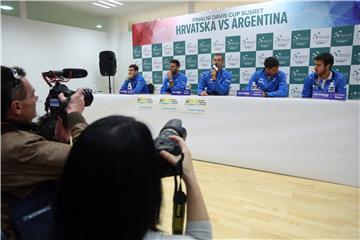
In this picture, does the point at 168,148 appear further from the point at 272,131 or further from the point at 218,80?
the point at 218,80

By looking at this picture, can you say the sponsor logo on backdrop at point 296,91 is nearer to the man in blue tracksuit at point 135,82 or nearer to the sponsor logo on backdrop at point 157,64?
the man in blue tracksuit at point 135,82

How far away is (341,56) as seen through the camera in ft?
11.8

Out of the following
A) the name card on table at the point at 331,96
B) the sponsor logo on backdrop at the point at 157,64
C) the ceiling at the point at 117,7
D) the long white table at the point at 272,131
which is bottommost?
the long white table at the point at 272,131

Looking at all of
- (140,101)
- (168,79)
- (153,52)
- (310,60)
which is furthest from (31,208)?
(153,52)

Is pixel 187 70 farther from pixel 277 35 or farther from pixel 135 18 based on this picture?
pixel 135 18

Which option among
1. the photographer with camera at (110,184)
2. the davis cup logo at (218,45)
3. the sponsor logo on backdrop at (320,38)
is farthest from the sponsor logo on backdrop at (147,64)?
the photographer with camera at (110,184)

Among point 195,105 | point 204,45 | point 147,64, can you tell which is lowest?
point 195,105

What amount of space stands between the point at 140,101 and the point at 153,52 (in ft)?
7.85

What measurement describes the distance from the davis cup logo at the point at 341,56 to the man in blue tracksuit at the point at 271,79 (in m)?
0.90

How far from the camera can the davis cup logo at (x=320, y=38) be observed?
3.64 meters

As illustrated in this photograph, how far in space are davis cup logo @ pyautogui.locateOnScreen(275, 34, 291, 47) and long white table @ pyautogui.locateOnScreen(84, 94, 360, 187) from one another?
6.10 ft

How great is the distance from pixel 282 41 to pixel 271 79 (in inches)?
36.4

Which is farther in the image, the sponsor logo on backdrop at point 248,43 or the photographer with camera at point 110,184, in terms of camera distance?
the sponsor logo on backdrop at point 248,43

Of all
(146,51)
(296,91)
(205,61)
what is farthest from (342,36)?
(146,51)
